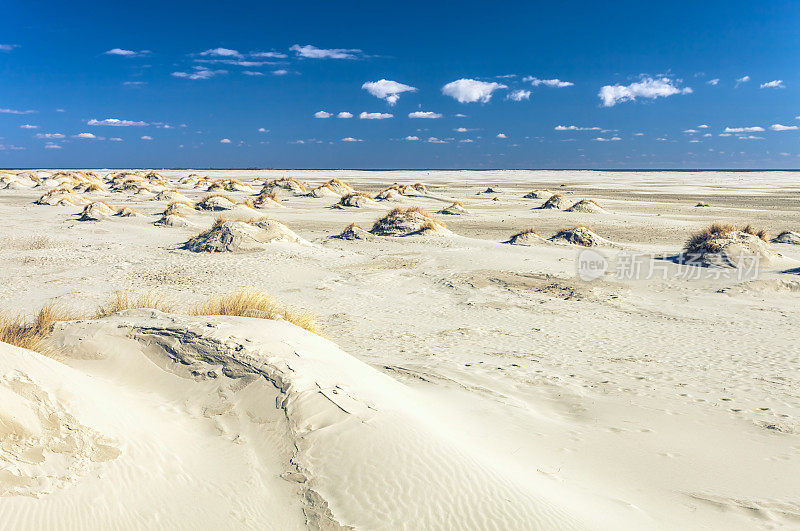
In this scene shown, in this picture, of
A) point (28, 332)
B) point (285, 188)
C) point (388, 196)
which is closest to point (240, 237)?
point (28, 332)

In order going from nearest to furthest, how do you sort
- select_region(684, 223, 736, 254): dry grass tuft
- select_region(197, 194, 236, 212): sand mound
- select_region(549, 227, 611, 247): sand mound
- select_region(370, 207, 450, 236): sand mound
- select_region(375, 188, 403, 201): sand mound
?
select_region(684, 223, 736, 254): dry grass tuft, select_region(549, 227, 611, 247): sand mound, select_region(370, 207, 450, 236): sand mound, select_region(197, 194, 236, 212): sand mound, select_region(375, 188, 403, 201): sand mound

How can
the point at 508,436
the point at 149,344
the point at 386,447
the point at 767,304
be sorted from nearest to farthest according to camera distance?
the point at 386,447 < the point at 508,436 < the point at 149,344 < the point at 767,304

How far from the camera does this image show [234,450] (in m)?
3.76

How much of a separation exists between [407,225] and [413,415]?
15230mm

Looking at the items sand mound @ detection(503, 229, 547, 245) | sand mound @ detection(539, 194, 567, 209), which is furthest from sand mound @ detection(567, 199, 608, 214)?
sand mound @ detection(503, 229, 547, 245)

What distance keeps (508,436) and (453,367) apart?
→ 83.3 inches

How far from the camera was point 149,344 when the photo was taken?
5098 millimetres

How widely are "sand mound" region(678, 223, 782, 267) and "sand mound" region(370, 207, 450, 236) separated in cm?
860

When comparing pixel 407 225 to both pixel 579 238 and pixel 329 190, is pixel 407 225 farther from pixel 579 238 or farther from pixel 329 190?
pixel 329 190

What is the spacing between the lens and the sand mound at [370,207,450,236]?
19109 millimetres

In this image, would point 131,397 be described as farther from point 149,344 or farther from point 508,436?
point 508,436

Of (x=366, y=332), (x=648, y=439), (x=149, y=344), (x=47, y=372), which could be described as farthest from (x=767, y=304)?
(x=47, y=372)

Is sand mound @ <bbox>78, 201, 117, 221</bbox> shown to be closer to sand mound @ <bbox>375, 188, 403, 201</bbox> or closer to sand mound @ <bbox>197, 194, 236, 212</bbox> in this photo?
sand mound @ <bbox>197, 194, 236, 212</bbox>

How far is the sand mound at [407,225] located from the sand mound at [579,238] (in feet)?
14.4
